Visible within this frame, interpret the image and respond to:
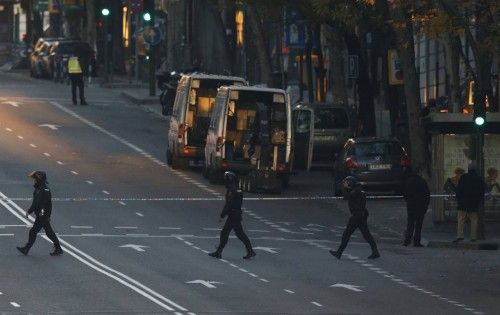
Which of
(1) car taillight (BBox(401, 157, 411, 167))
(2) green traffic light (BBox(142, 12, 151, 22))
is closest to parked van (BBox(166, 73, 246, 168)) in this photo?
(1) car taillight (BBox(401, 157, 411, 167))

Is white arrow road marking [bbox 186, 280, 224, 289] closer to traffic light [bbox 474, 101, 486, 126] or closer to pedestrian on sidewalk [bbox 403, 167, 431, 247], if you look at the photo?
pedestrian on sidewalk [bbox 403, 167, 431, 247]

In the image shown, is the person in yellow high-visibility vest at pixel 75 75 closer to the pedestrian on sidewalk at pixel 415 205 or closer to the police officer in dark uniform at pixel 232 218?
the pedestrian on sidewalk at pixel 415 205

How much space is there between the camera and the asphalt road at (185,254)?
2395cm

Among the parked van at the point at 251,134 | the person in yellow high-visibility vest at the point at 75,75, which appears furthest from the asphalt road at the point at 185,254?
the person in yellow high-visibility vest at the point at 75,75

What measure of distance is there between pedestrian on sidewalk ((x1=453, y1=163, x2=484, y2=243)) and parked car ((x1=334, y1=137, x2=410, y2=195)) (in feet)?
22.2

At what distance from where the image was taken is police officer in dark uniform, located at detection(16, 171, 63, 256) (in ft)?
96.5

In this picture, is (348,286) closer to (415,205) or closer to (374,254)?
(374,254)

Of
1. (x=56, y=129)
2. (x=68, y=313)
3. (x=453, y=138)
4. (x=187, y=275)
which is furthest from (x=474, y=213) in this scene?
(x=56, y=129)

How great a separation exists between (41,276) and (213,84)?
19.4 meters

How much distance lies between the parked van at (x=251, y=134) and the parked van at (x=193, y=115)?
7.48 feet

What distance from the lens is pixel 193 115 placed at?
4525cm

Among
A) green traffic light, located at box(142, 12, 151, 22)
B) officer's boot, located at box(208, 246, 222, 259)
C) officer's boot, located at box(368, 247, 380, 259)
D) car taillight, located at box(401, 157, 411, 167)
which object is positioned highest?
green traffic light, located at box(142, 12, 151, 22)

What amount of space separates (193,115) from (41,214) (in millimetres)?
15774

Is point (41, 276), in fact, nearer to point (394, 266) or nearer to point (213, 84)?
point (394, 266)
